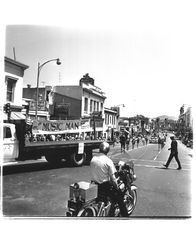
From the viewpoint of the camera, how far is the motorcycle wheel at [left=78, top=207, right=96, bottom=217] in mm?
3726

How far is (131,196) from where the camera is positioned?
4855 millimetres

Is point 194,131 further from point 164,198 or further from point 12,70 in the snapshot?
point 12,70

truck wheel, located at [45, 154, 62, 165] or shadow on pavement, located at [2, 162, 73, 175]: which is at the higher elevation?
truck wheel, located at [45, 154, 62, 165]

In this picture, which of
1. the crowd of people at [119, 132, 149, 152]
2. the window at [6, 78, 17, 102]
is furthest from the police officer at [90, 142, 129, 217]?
the window at [6, 78, 17, 102]

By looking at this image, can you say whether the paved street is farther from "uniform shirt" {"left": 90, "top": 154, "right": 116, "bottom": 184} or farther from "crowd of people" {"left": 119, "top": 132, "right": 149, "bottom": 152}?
"crowd of people" {"left": 119, "top": 132, "right": 149, "bottom": 152}

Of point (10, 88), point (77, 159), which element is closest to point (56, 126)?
point (77, 159)

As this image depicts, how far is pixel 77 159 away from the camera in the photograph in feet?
33.3

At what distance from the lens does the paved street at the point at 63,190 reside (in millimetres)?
4977

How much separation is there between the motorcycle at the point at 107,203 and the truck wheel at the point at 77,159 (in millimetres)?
5171

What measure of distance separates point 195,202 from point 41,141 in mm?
6120

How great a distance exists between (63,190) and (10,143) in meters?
2.74

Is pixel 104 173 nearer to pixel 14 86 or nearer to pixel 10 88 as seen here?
pixel 10 88

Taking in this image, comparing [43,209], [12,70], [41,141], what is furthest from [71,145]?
[12,70]

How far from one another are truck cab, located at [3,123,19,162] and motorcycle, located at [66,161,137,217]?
13.9ft
